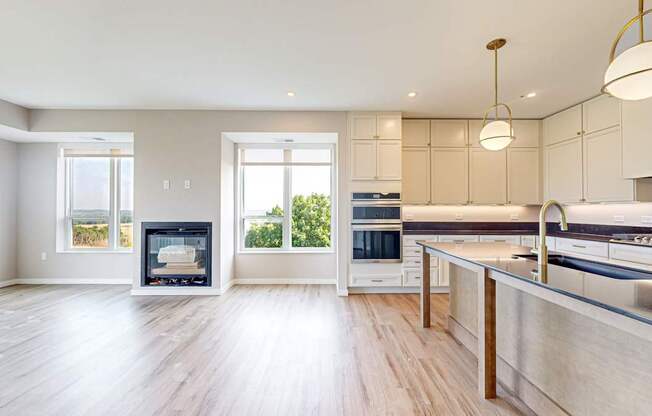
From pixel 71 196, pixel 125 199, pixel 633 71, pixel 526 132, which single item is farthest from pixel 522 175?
pixel 71 196

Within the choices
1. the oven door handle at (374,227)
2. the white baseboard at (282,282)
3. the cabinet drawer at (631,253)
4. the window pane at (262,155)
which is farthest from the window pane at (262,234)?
the cabinet drawer at (631,253)

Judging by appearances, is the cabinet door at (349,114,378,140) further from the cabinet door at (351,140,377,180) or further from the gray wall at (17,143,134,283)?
the gray wall at (17,143,134,283)

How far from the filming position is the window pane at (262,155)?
17.7 feet

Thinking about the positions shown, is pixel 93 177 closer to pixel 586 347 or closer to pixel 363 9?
pixel 363 9

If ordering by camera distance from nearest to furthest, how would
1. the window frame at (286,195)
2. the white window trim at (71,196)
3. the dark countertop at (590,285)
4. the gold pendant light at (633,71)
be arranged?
the dark countertop at (590,285)
the gold pendant light at (633,71)
the white window trim at (71,196)
the window frame at (286,195)

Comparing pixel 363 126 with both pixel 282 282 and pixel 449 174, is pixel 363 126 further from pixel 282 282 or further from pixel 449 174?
pixel 282 282

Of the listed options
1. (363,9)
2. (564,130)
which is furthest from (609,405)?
(564,130)

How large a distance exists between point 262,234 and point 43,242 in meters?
3.69

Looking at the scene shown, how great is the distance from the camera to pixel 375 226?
4.53 m

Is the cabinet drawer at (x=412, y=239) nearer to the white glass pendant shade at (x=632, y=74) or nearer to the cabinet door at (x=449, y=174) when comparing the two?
the cabinet door at (x=449, y=174)

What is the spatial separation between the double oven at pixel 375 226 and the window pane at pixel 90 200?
4.35 meters

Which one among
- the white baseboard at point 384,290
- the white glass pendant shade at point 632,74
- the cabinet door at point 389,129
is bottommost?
the white baseboard at point 384,290

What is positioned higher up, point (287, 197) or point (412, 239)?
point (287, 197)

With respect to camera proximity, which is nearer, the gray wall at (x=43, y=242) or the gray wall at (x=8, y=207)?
the gray wall at (x=8, y=207)
